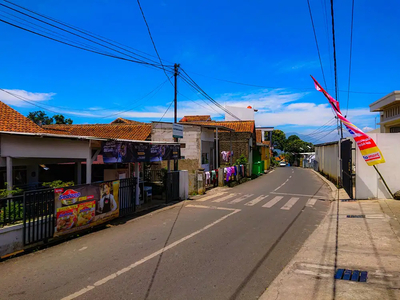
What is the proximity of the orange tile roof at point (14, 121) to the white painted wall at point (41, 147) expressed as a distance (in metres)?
5.47

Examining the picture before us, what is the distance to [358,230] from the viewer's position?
26.2ft

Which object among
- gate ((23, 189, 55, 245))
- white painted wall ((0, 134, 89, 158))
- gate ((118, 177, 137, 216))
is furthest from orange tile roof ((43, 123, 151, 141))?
gate ((23, 189, 55, 245))

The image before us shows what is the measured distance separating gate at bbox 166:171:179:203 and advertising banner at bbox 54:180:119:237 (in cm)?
397

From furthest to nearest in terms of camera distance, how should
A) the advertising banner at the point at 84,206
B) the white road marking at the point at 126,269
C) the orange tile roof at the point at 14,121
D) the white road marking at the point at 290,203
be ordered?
1. the orange tile roof at the point at 14,121
2. the white road marking at the point at 290,203
3. the advertising banner at the point at 84,206
4. the white road marking at the point at 126,269

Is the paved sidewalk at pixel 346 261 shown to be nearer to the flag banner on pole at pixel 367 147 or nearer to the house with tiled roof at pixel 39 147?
the flag banner on pole at pixel 367 147

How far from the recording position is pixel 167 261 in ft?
18.9

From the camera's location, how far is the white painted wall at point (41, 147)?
25.8 ft

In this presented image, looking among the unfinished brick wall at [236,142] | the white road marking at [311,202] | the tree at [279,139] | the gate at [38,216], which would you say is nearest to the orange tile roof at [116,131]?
the unfinished brick wall at [236,142]

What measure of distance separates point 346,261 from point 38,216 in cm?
711

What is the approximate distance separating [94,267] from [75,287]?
Result: 852 mm

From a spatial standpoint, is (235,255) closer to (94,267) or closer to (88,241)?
(94,267)

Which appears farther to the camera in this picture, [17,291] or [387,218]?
[387,218]

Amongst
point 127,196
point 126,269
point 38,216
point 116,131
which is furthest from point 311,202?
point 116,131

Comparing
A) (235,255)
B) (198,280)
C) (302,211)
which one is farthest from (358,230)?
(198,280)
